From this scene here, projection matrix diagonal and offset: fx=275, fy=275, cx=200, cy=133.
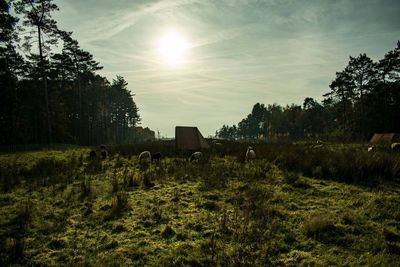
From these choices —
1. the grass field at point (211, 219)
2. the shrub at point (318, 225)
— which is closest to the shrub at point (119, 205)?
the grass field at point (211, 219)

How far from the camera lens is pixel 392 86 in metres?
46.4

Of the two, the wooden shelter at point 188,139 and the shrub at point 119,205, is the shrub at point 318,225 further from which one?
the wooden shelter at point 188,139

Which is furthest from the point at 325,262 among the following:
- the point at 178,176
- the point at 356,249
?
the point at 178,176

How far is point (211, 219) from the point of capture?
634 cm

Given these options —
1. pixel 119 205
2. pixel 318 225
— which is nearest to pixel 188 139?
pixel 119 205

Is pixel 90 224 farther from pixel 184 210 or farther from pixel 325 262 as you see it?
pixel 325 262

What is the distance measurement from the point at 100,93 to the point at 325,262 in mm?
62123

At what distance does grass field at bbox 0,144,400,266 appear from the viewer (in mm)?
4684

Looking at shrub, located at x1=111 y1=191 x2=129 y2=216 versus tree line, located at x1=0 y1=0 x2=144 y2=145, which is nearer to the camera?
shrub, located at x1=111 y1=191 x2=129 y2=216

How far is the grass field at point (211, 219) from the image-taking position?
4.68m

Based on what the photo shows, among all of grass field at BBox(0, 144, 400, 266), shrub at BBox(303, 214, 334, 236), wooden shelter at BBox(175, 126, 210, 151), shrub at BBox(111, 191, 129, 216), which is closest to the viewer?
grass field at BBox(0, 144, 400, 266)

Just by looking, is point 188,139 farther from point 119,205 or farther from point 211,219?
point 211,219

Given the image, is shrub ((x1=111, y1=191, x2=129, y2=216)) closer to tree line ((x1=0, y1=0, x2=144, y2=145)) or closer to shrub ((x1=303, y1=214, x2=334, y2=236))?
shrub ((x1=303, y1=214, x2=334, y2=236))

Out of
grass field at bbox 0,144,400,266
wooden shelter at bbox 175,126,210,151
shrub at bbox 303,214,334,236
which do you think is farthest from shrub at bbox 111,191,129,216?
wooden shelter at bbox 175,126,210,151
